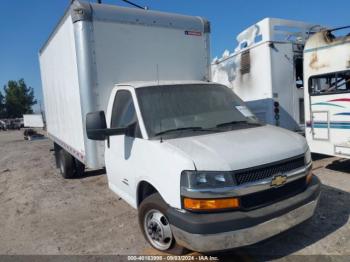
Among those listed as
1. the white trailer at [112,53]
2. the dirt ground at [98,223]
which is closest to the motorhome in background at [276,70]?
the dirt ground at [98,223]

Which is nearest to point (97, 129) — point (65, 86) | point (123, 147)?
point (123, 147)

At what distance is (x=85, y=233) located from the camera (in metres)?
4.81

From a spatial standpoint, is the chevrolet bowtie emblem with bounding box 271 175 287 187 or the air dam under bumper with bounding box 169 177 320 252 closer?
the air dam under bumper with bounding box 169 177 320 252

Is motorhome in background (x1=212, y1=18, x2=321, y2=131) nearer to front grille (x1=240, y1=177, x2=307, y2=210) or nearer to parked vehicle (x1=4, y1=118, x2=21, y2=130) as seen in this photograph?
front grille (x1=240, y1=177, x2=307, y2=210)

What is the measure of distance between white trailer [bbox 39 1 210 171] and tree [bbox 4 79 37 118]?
72223mm

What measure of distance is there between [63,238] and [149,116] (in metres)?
2.24

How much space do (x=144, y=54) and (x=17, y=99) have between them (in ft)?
243

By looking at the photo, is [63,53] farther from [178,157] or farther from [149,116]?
[178,157]

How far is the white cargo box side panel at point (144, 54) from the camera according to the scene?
17.9 feet

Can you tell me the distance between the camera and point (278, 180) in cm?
338

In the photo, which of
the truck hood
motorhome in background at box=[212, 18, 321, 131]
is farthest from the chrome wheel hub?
motorhome in background at box=[212, 18, 321, 131]

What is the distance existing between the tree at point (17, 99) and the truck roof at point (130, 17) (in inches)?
2855

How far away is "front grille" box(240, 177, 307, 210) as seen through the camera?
3.22 metres

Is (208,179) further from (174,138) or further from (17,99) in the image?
(17,99)
